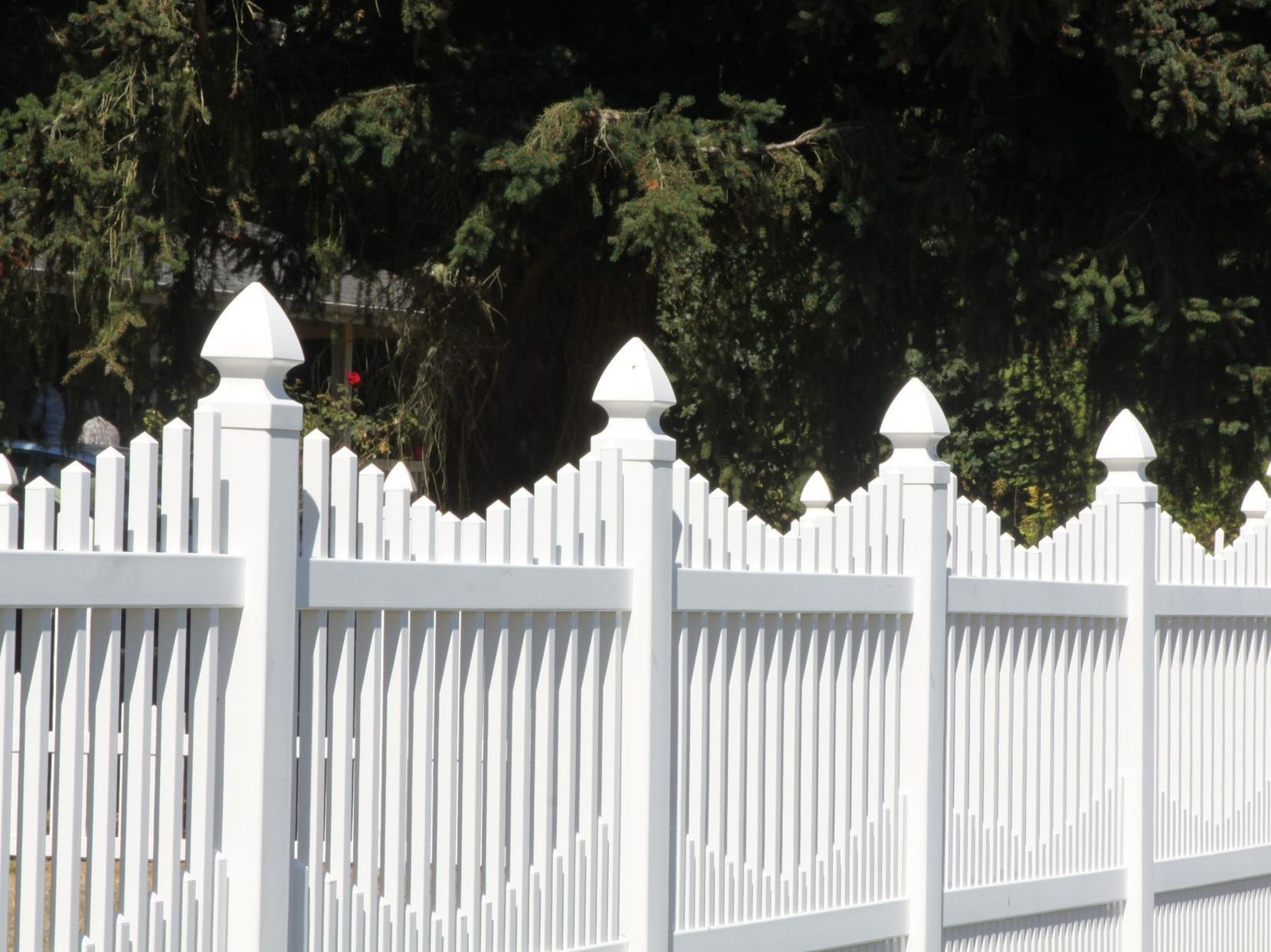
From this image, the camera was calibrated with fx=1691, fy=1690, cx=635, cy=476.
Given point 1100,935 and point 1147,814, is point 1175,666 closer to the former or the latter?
point 1147,814

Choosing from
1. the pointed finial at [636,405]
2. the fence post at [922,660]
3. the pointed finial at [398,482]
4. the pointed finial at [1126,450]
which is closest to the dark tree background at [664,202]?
the pointed finial at [1126,450]

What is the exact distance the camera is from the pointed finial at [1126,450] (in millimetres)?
6219

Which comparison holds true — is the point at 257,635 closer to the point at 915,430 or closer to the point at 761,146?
the point at 915,430

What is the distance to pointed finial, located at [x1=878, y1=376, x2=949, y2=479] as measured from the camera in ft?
16.8

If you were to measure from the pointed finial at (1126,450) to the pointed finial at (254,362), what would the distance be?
369cm

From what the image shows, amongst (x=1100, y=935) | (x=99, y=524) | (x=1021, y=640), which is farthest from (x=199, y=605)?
(x=1100, y=935)

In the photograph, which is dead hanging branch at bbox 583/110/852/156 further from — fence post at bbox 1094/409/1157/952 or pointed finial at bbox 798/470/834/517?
fence post at bbox 1094/409/1157/952

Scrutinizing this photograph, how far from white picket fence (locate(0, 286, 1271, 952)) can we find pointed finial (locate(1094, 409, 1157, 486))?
2 cm

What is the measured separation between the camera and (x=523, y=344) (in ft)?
35.5

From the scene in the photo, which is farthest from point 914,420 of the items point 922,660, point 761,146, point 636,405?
point 761,146

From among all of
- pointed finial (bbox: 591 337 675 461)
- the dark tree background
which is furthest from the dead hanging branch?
pointed finial (bbox: 591 337 675 461)

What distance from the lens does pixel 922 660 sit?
5.14 m

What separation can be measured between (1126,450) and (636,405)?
267cm

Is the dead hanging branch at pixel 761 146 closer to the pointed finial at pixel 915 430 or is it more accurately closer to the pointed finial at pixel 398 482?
the pointed finial at pixel 915 430
